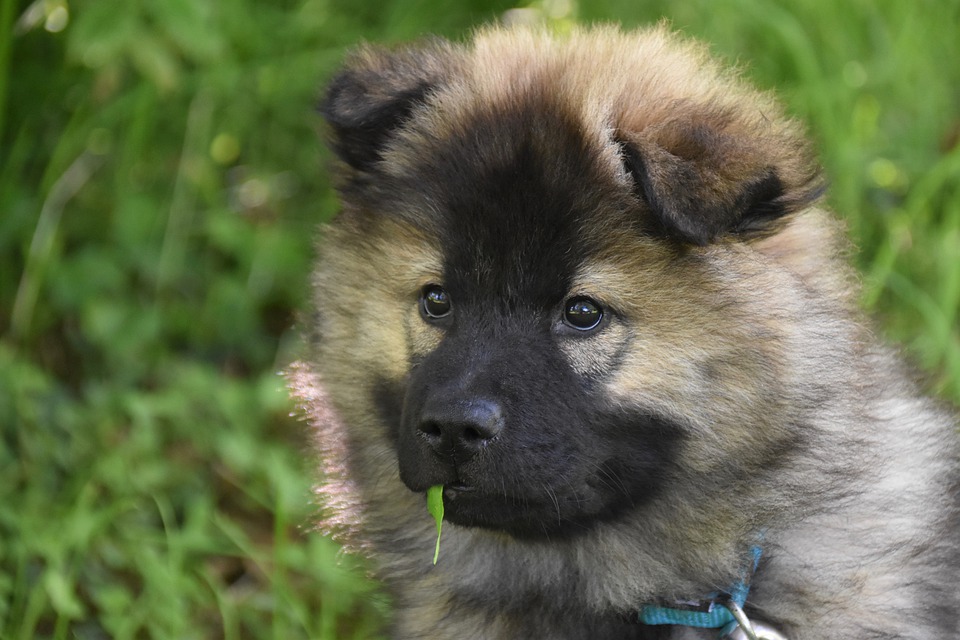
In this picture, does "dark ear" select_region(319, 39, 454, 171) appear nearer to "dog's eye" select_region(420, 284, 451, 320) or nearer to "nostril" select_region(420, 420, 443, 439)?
"dog's eye" select_region(420, 284, 451, 320)

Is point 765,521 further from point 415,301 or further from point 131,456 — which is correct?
point 131,456

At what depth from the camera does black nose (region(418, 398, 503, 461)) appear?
2139mm

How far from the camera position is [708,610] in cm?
239

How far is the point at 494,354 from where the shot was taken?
2252mm

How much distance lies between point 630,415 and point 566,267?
31cm

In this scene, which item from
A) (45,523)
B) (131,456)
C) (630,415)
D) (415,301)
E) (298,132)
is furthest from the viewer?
(298,132)

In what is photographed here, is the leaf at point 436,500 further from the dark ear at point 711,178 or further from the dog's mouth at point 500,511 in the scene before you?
the dark ear at point 711,178

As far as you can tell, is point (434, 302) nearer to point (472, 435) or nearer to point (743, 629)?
point (472, 435)

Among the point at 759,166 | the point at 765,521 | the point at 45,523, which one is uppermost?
the point at 759,166

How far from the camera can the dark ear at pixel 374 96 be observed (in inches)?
101

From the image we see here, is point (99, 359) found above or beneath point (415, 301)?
beneath

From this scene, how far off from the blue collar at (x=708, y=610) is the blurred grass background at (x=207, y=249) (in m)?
0.89

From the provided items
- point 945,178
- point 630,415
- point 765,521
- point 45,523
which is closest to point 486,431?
point 630,415

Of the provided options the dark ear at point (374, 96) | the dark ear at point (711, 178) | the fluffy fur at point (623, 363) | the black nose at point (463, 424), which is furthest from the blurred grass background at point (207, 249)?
the dark ear at point (711, 178)
